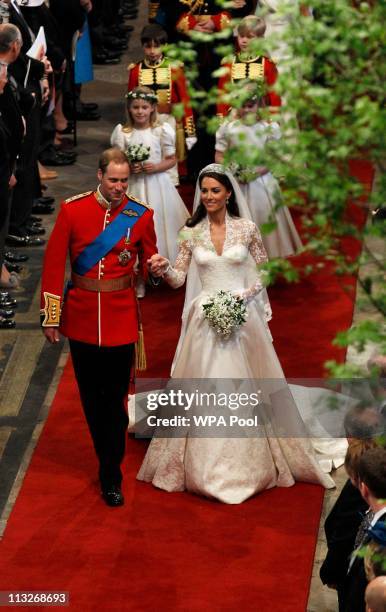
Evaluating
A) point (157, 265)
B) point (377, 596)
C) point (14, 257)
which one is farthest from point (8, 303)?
point (377, 596)

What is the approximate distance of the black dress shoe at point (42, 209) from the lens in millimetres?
12224

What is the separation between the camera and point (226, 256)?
784 cm

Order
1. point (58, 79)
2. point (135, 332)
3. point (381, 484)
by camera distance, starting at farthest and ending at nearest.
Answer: point (58, 79), point (135, 332), point (381, 484)

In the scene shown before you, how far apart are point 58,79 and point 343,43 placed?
32.6 ft

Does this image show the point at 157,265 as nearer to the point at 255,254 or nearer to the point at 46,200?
the point at 255,254

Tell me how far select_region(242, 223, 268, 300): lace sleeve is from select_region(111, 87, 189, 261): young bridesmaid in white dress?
8.06 feet

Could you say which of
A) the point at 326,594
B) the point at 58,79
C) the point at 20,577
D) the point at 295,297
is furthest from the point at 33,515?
the point at 58,79

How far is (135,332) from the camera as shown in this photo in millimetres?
7508

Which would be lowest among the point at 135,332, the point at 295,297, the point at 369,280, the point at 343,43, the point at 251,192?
the point at 295,297

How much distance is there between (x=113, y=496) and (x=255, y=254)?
162cm

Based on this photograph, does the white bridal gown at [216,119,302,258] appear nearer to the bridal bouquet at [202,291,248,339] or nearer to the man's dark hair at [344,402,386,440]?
the bridal bouquet at [202,291,248,339]

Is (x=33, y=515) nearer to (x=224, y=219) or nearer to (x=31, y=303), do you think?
(x=224, y=219)

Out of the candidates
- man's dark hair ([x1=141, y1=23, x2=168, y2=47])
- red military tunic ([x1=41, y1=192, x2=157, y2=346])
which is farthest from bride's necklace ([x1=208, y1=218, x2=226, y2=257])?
man's dark hair ([x1=141, y1=23, x2=168, y2=47])

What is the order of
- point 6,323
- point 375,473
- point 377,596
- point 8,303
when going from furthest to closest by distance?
point 8,303
point 6,323
point 375,473
point 377,596
